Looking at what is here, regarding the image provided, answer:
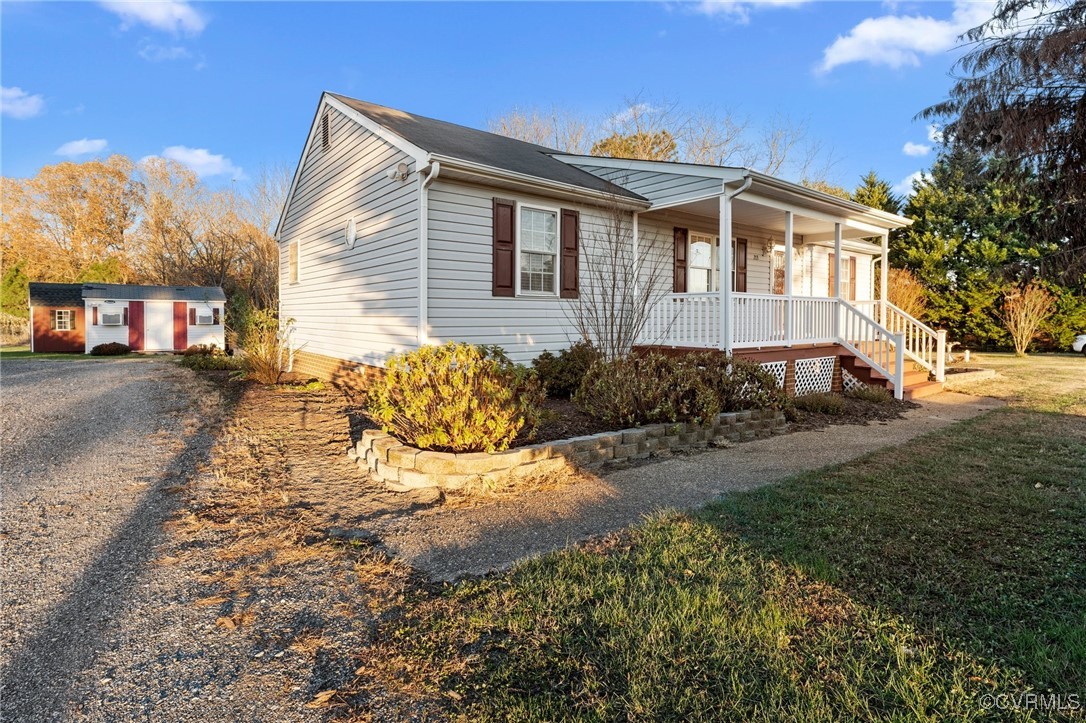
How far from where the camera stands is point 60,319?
1046 inches

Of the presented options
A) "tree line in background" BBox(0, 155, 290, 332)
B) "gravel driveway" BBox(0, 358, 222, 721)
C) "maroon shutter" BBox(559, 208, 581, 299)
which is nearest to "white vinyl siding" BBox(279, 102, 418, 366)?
"maroon shutter" BBox(559, 208, 581, 299)

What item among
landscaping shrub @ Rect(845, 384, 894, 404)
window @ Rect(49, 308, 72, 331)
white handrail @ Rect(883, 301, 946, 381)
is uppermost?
window @ Rect(49, 308, 72, 331)

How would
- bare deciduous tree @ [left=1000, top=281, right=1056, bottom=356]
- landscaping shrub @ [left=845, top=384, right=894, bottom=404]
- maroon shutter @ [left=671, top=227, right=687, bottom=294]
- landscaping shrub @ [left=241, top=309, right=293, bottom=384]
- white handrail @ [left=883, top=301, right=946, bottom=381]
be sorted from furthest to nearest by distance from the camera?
bare deciduous tree @ [left=1000, top=281, right=1056, bottom=356] → white handrail @ [left=883, top=301, right=946, bottom=381] → maroon shutter @ [left=671, top=227, right=687, bottom=294] → landscaping shrub @ [left=241, top=309, right=293, bottom=384] → landscaping shrub @ [left=845, top=384, right=894, bottom=404]

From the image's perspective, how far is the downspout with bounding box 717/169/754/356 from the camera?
923cm

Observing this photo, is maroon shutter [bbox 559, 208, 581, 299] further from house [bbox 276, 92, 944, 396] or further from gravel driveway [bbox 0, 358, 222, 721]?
gravel driveway [bbox 0, 358, 222, 721]

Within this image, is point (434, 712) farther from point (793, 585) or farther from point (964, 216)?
point (964, 216)

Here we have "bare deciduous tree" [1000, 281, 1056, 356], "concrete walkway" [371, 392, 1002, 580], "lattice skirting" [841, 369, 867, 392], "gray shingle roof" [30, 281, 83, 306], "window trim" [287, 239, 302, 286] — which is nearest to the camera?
"concrete walkway" [371, 392, 1002, 580]

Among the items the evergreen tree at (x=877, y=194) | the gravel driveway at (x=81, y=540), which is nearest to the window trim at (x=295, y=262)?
the gravel driveway at (x=81, y=540)

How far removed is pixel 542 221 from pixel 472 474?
5.82 metres

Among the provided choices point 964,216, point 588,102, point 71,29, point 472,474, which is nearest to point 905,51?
point 472,474

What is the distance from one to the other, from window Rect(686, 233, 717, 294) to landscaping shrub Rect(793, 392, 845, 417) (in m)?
3.68

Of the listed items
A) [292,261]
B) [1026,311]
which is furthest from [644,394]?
[1026,311]

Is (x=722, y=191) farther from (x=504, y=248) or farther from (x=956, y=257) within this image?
(x=956, y=257)

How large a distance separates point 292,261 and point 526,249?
769cm
